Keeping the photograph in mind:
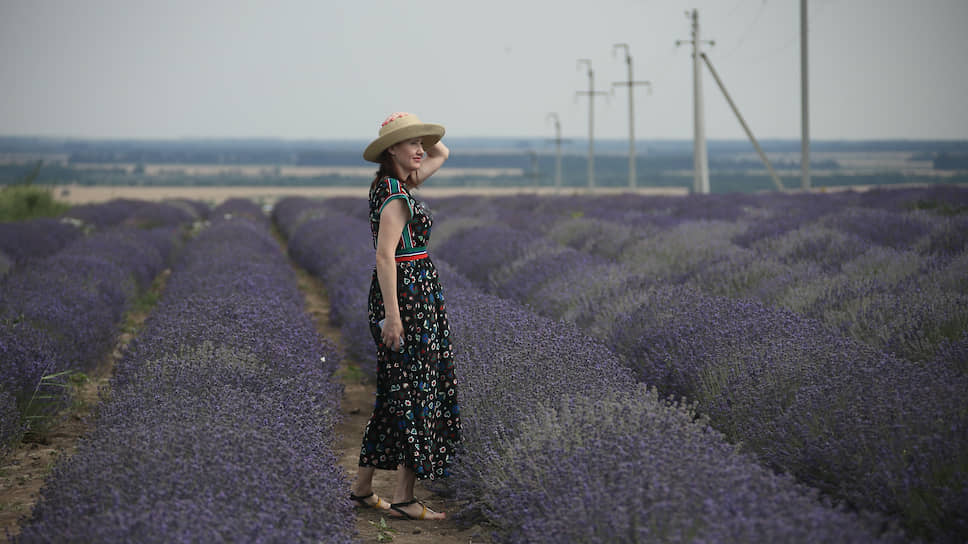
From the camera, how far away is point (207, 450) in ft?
8.37

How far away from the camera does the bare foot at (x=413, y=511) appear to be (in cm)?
337

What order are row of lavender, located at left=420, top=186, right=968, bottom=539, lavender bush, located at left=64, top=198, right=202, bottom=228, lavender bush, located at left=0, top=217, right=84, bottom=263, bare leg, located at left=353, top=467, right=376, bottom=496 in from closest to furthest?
row of lavender, located at left=420, top=186, right=968, bottom=539
bare leg, located at left=353, top=467, right=376, bottom=496
lavender bush, located at left=0, top=217, right=84, bottom=263
lavender bush, located at left=64, top=198, right=202, bottom=228

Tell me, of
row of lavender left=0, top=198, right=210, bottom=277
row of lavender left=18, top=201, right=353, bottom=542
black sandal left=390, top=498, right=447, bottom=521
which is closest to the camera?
row of lavender left=18, top=201, right=353, bottom=542

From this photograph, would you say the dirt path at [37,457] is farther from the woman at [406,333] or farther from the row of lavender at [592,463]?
the row of lavender at [592,463]

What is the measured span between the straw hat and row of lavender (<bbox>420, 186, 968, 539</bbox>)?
4.91 feet

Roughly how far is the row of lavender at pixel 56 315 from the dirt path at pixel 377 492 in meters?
1.47

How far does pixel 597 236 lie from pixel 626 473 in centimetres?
785

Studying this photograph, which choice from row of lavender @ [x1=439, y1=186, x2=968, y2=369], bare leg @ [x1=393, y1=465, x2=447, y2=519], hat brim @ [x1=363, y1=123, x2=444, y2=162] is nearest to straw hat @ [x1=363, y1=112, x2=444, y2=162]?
hat brim @ [x1=363, y1=123, x2=444, y2=162]

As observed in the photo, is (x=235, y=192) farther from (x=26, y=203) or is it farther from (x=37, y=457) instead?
(x=37, y=457)

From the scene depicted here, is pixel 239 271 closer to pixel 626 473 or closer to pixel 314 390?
pixel 314 390

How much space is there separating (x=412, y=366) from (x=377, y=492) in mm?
892

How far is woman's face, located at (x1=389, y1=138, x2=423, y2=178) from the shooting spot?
3.28 meters

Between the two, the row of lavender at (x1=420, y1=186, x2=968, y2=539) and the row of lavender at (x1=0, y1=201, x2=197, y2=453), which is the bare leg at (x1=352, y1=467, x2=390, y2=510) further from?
the row of lavender at (x1=0, y1=201, x2=197, y2=453)

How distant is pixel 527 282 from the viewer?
7.03 metres
